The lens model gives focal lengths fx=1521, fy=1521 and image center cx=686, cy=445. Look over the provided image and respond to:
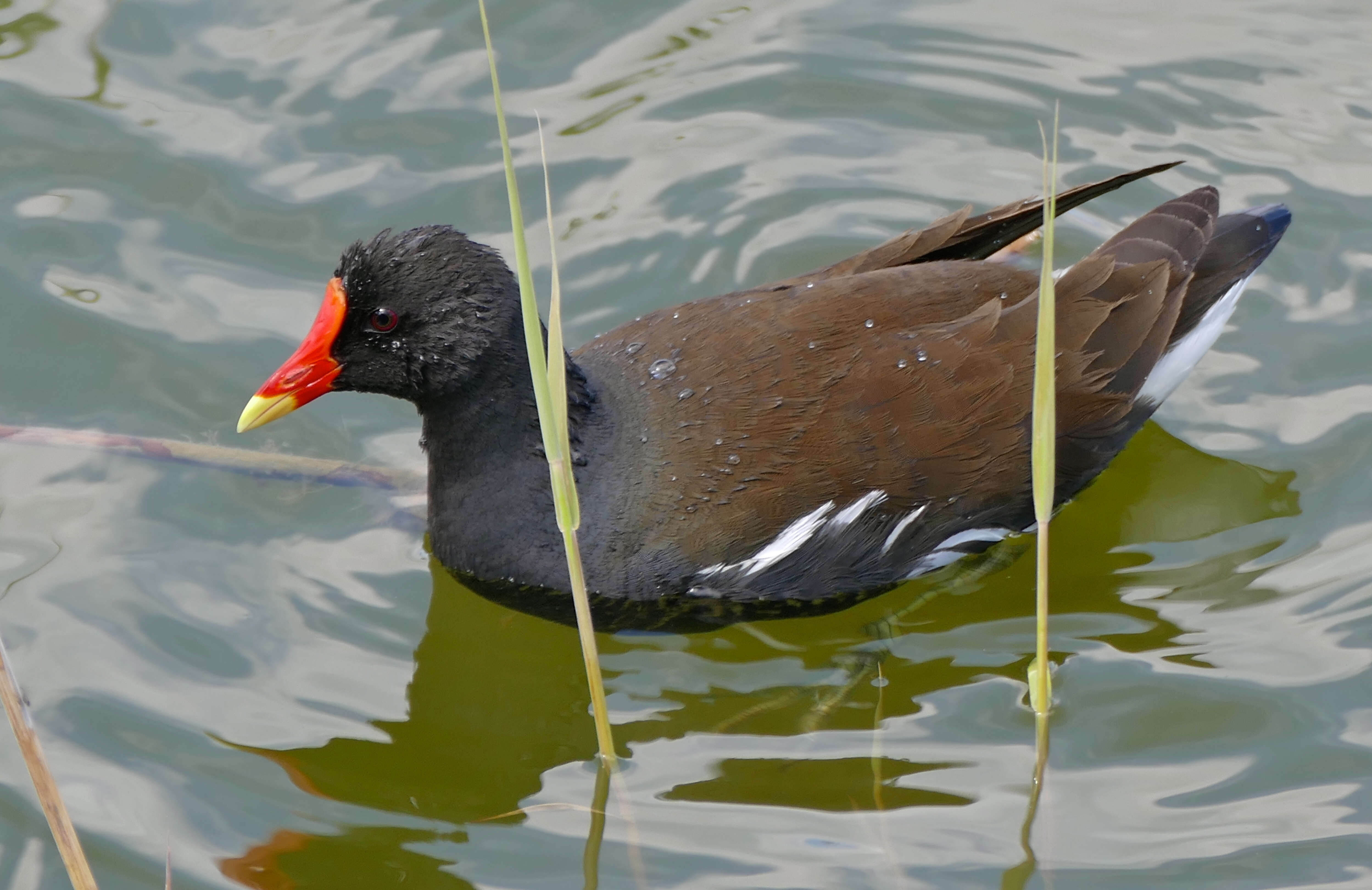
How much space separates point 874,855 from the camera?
140 inches

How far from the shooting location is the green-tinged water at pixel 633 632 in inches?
144

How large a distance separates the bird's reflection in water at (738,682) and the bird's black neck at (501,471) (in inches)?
12.7

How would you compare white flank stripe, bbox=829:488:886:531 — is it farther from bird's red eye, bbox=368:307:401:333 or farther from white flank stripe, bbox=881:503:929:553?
bird's red eye, bbox=368:307:401:333

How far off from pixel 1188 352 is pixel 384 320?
7.41 feet

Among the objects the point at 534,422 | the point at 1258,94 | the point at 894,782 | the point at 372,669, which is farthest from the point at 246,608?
the point at 1258,94

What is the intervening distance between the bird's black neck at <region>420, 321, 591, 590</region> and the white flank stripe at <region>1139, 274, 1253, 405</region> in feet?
5.27

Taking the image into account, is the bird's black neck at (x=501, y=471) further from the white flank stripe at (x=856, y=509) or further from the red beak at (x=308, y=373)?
the white flank stripe at (x=856, y=509)

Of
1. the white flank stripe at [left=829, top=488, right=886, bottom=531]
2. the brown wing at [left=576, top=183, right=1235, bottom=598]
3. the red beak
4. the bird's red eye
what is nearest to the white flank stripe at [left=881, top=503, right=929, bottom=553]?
the brown wing at [left=576, top=183, right=1235, bottom=598]

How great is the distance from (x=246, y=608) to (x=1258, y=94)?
13.3 ft

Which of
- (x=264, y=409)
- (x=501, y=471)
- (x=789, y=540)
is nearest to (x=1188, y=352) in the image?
(x=789, y=540)

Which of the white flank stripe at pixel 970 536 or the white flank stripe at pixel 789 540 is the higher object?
the white flank stripe at pixel 789 540

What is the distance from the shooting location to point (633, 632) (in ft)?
13.6

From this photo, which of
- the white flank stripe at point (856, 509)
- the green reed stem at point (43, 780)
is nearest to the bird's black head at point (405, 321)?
the white flank stripe at point (856, 509)

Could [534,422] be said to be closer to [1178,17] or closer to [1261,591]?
[1261,591]
